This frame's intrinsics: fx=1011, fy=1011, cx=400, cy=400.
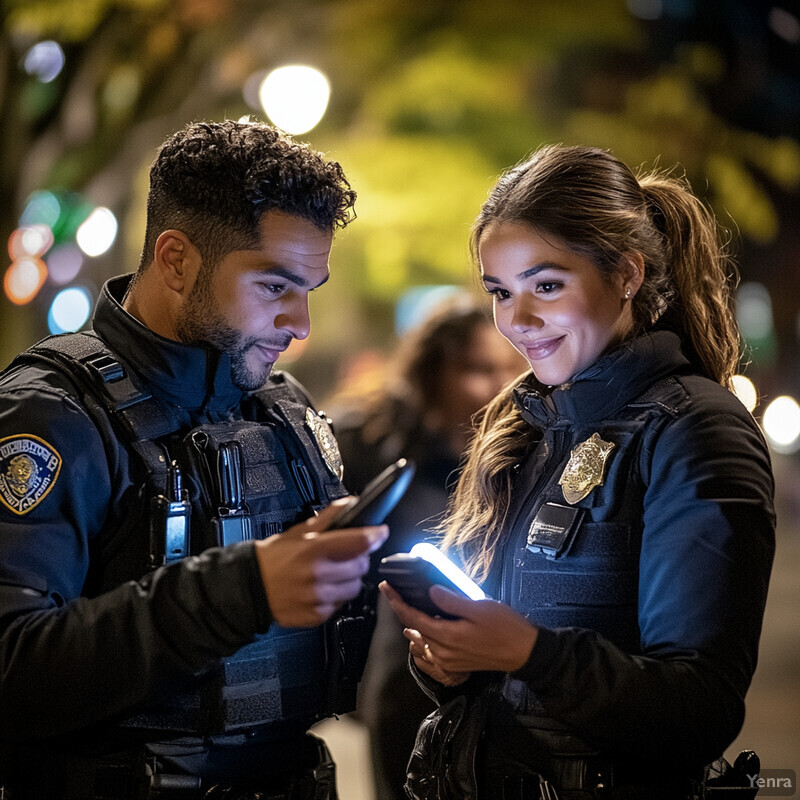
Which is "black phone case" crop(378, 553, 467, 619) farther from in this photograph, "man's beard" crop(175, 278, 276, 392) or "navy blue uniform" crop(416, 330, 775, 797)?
"man's beard" crop(175, 278, 276, 392)

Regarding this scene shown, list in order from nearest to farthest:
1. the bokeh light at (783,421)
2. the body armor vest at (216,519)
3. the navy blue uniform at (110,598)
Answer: the navy blue uniform at (110,598) < the body armor vest at (216,519) < the bokeh light at (783,421)

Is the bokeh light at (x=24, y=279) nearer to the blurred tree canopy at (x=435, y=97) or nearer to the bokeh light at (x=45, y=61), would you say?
the blurred tree canopy at (x=435, y=97)

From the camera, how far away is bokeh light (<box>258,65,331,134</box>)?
9.77 meters

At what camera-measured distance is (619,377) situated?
8.63 feet

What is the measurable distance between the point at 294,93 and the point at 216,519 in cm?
796

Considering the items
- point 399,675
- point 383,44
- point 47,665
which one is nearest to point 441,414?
point 399,675

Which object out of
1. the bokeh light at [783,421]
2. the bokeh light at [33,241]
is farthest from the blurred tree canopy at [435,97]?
the bokeh light at [783,421]

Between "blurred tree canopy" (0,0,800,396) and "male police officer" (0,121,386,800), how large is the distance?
4.85 metres

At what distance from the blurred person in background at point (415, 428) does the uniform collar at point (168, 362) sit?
4.78ft

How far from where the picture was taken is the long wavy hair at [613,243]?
2742mm

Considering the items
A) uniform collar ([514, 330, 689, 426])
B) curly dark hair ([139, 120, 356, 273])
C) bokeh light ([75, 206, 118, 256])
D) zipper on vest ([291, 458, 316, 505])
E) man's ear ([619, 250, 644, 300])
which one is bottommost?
zipper on vest ([291, 458, 316, 505])

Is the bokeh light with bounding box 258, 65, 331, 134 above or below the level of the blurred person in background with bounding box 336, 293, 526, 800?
above

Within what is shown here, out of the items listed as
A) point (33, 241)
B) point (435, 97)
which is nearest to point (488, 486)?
point (33, 241)

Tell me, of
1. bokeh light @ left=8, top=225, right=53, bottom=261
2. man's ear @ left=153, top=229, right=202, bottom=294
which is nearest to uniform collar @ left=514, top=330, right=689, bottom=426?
man's ear @ left=153, top=229, right=202, bottom=294
